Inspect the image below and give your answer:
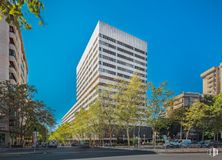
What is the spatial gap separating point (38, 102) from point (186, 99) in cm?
12305

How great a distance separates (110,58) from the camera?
4894 inches

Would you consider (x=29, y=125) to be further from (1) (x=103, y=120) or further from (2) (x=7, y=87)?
(1) (x=103, y=120)

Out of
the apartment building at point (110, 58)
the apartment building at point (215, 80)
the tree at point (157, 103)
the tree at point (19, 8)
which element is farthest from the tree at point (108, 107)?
the apartment building at point (215, 80)

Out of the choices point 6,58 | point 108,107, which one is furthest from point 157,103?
point 6,58

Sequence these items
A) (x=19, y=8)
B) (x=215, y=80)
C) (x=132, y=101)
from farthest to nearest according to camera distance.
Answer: (x=215, y=80), (x=132, y=101), (x=19, y=8)

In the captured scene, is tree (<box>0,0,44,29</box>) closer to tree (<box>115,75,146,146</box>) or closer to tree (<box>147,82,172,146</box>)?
tree (<box>147,82,172,146</box>)

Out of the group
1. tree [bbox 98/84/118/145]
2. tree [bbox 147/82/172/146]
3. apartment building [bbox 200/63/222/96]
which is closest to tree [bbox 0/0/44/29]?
tree [bbox 147/82/172/146]

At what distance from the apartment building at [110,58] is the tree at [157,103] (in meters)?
67.0

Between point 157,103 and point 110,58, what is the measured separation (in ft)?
256

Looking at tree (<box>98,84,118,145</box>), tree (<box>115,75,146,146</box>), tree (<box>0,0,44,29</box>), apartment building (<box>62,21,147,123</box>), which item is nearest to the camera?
tree (<box>0,0,44,29</box>)

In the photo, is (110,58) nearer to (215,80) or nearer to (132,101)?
(132,101)

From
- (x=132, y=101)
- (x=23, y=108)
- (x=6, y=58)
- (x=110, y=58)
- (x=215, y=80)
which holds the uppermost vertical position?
(x=110, y=58)

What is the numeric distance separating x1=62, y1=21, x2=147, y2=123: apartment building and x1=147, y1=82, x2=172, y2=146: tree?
6705cm

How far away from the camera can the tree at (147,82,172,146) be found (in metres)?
47.6
